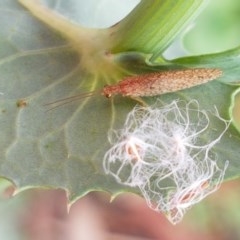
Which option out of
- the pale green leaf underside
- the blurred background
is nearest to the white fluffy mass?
the pale green leaf underside

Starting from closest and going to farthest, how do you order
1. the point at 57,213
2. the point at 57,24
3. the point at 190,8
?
the point at 190,8
the point at 57,24
the point at 57,213

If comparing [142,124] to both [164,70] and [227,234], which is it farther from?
[227,234]

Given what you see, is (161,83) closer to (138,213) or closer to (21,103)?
(21,103)

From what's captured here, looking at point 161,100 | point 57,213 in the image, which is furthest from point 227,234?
point 161,100

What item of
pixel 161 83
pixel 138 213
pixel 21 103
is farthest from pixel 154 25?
pixel 138 213

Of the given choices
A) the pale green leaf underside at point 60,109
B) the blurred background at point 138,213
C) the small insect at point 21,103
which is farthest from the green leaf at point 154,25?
the blurred background at point 138,213

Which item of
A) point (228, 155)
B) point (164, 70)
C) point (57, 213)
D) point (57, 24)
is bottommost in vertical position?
point (228, 155)

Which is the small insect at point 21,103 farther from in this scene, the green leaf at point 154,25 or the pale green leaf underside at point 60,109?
the green leaf at point 154,25

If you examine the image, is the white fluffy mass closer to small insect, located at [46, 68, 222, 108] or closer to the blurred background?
small insect, located at [46, 68, 222, 108]
